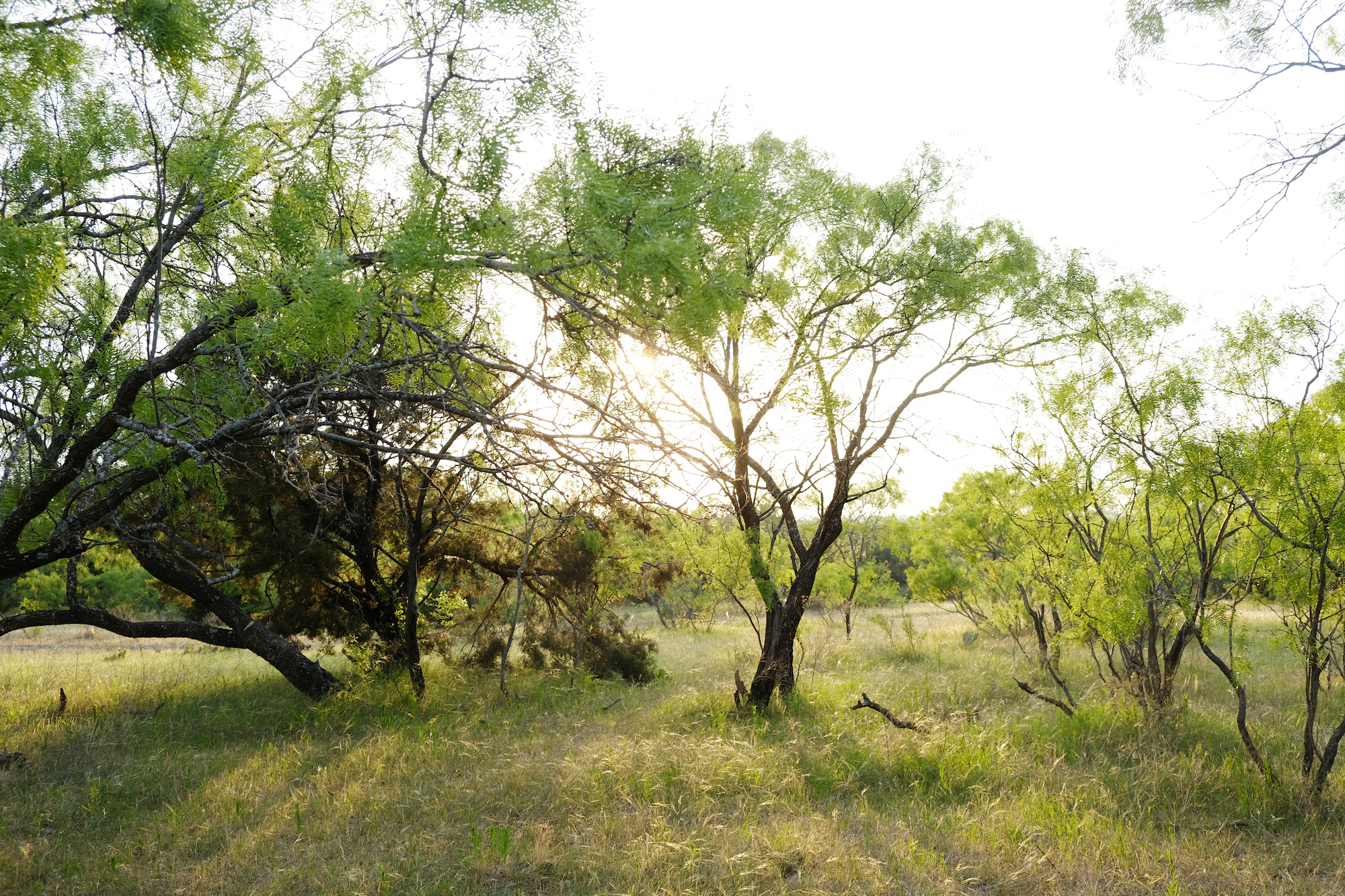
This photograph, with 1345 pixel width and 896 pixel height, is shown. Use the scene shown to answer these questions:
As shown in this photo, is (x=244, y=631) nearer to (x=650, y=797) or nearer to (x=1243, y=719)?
(x=650, y=797)

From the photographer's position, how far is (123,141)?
533cm

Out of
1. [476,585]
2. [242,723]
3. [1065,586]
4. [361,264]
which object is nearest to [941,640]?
[1065,586]

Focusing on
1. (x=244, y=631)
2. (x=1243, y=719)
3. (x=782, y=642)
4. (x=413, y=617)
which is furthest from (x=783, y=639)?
(x=244, y=631)

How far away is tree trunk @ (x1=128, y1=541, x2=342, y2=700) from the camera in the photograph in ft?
27.1

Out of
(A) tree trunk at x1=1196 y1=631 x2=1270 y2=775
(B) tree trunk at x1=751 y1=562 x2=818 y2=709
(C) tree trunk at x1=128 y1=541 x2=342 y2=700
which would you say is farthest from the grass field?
(C) tree trunk at x1=128 y1=541 x2=342 y2=700

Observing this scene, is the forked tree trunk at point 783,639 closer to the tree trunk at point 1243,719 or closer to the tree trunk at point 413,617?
the tree trunk at point 1243,719

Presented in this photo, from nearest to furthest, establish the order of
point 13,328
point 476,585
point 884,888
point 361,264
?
point 361,264, point 13,328, point 884,888, point 476,585

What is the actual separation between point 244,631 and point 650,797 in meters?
5.84

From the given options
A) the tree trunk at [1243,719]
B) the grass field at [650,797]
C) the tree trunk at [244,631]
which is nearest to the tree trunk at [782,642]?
the grass field at [650,797]

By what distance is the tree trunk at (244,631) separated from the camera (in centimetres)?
825

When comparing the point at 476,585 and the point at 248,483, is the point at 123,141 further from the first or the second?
the point at 476,585

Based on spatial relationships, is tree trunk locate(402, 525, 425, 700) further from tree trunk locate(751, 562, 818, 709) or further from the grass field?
tree trunk locate(751, 562, 818, 709)

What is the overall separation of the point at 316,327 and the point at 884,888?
4.07m

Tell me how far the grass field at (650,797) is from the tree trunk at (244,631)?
48 cm
